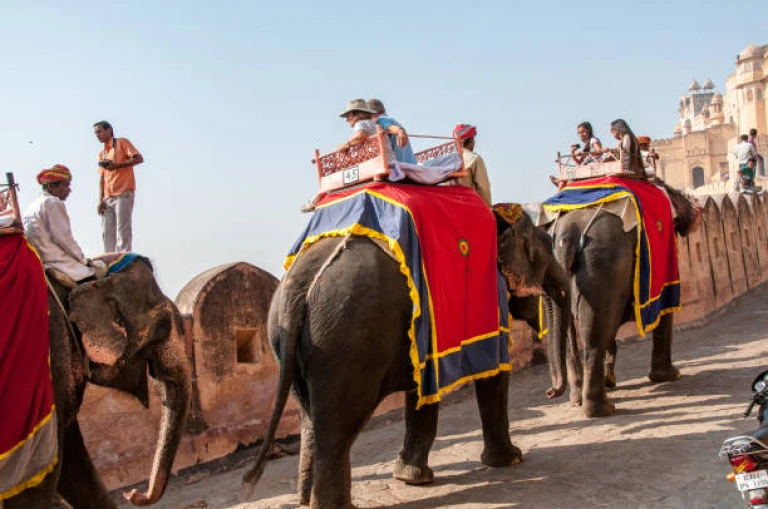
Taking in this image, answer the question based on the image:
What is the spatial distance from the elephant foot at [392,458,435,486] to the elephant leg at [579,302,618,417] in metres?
1.88

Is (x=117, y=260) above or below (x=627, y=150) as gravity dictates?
below

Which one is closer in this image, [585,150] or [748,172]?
[585,150]

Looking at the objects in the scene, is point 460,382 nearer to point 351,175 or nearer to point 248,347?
point 351,175

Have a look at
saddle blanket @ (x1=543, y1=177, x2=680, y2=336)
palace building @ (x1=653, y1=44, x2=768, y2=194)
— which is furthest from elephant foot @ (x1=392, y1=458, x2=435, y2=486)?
palace building @ (x1=653, y1=44, x2=768, y2=194)

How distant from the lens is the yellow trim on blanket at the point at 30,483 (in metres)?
3.69

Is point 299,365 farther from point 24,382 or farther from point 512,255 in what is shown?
point 512,255

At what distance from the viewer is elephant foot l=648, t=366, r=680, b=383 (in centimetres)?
807

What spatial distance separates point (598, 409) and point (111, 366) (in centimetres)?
393

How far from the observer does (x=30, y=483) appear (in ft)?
12.3

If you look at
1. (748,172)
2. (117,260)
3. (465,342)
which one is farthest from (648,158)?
(748,172)

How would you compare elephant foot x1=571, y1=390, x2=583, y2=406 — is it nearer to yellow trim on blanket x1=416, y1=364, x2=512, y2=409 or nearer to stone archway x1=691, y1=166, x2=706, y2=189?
yellow trim on blanket x1=416, y1=364, x2=512, y2=409

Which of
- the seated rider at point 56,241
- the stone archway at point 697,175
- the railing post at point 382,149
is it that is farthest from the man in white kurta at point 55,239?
the stone archway at point 697,175

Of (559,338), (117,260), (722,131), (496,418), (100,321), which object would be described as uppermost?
(722,131)

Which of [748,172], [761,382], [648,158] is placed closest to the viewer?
[761,382]
